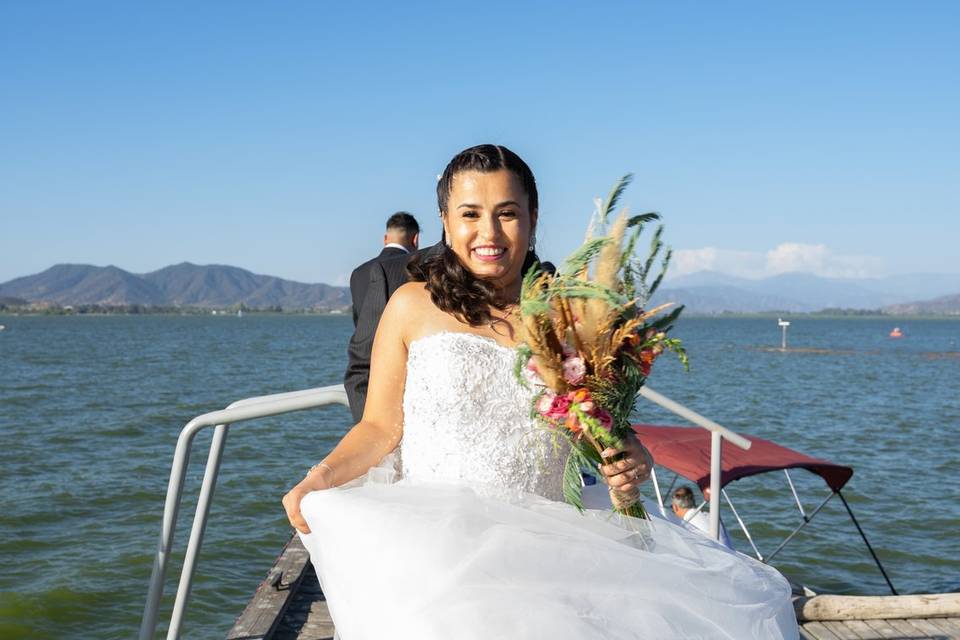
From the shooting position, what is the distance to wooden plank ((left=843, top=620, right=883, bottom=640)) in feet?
18.4

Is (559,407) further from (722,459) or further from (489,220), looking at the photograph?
(722,459)

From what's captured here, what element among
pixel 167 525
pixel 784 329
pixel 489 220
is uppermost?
pixel 489 220

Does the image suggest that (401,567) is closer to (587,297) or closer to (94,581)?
(587,297)

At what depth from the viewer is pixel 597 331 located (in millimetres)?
2350

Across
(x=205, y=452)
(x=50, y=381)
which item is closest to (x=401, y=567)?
(x=205, y=452)

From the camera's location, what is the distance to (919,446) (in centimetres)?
2280

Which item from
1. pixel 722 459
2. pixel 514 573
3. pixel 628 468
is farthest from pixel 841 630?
pixel 514 573

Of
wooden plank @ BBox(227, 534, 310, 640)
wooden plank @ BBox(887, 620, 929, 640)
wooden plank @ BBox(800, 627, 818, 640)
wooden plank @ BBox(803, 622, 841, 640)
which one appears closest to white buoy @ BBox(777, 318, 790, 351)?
wooden plank @ BBox(887, 620, 929, 640)

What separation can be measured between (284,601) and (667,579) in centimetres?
387

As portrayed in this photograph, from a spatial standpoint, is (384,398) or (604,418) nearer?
(604,418)

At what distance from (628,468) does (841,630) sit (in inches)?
158

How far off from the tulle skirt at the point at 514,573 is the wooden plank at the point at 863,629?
3.43 metres

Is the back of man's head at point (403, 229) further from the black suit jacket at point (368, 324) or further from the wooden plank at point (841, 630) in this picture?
the wooden plank at point (841, 630)

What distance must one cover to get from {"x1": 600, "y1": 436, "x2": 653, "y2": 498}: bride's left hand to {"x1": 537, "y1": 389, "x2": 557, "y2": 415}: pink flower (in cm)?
22
